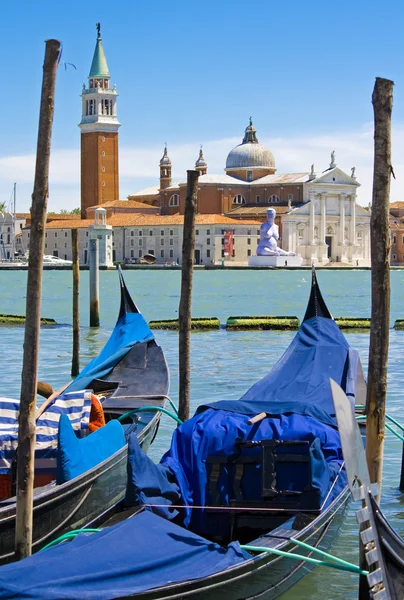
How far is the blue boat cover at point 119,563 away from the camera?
2961mm

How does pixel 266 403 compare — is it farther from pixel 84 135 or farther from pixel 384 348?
pixel 84 135

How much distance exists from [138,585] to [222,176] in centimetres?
6224

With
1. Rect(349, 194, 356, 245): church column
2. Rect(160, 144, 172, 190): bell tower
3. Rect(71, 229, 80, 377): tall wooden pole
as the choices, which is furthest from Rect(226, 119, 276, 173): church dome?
Rect(71, 229, 80, 377): tall wooden pole

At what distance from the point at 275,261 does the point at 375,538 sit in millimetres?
54279

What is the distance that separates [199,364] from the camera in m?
11.9

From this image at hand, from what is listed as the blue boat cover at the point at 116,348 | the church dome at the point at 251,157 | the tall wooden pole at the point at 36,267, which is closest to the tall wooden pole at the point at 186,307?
the blue boat cover at the point at 116,348

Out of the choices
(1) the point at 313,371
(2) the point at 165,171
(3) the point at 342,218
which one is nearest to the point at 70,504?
(1) the point at 313,371

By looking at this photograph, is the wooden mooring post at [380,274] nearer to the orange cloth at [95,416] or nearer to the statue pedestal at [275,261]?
the orange cloth at [95,416]

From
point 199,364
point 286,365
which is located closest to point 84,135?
point 199,364

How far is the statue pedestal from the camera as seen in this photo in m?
57.0

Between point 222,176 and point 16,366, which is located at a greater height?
point 222,176

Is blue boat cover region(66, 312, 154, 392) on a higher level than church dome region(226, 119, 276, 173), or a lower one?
lower

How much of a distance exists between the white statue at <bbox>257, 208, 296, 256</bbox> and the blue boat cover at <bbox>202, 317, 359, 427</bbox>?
158 ft

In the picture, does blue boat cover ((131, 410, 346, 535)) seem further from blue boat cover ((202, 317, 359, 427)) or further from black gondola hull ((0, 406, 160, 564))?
blue boat cover ((202, 317, 359, 427))
